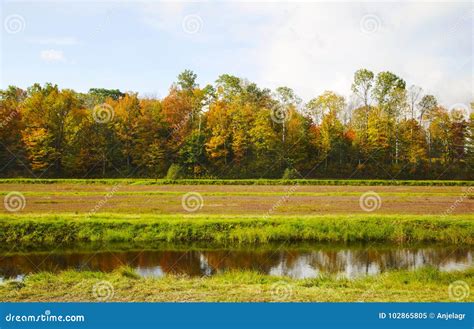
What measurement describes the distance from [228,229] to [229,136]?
3656 centimetres

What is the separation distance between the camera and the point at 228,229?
69.1 feet

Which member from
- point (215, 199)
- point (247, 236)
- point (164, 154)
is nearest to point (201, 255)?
point (247, 236)

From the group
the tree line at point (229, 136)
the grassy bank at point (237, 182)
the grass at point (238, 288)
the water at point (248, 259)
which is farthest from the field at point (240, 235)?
the tree line at point (229, 136)

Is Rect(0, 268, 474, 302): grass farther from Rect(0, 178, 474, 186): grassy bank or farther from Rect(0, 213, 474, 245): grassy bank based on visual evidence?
Rect(0, 178, 474, 186): grassy bank

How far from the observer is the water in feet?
52.3

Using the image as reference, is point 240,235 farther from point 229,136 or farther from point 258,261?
point 229,136

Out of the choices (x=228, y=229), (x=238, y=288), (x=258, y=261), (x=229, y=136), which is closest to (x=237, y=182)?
(x=229, y=136)

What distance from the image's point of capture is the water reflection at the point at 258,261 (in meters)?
15.9

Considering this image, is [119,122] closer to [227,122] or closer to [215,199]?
[227,122]

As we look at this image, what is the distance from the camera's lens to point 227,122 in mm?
57094

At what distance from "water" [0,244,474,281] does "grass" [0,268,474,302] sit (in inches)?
68.8

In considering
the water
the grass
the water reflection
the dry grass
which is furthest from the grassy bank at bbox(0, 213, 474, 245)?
the grass

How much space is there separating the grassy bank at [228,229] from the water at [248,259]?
964 millimetres
